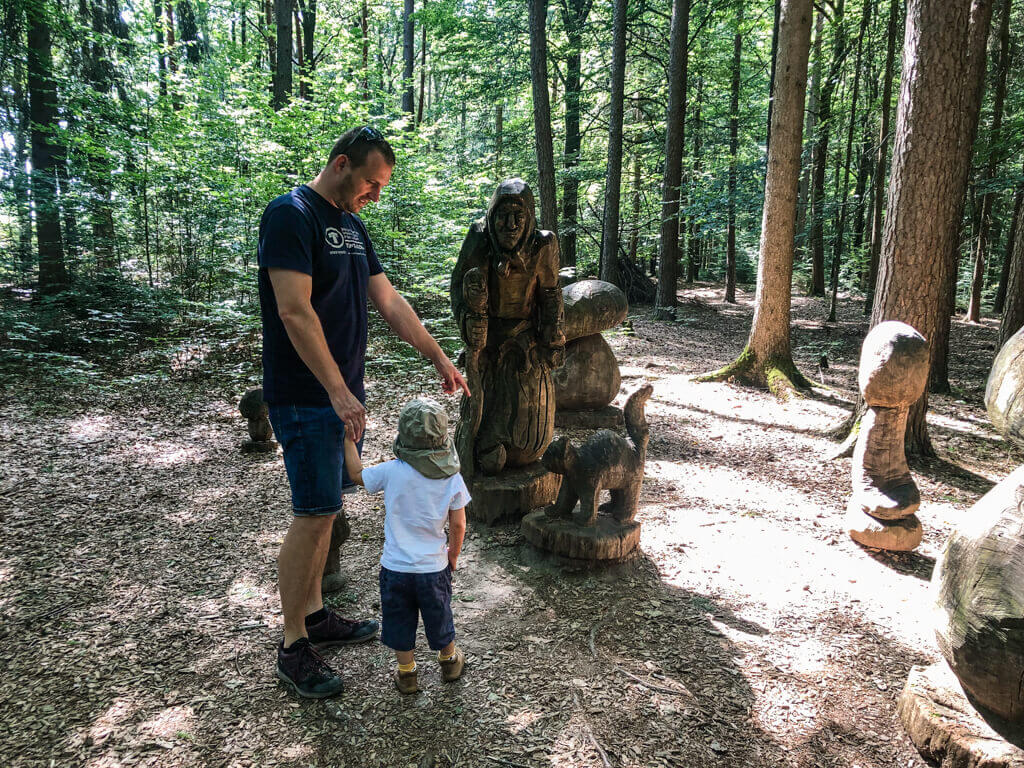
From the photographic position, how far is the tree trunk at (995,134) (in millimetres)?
8089

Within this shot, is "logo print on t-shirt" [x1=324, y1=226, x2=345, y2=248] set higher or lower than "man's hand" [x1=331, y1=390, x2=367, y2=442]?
higher

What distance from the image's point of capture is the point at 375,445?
18.6 ft

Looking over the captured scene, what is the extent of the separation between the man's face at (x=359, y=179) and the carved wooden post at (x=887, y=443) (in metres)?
2.96

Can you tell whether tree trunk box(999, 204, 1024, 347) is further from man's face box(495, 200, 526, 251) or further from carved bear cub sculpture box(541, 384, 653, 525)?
man's face box(495, 200, 526, 251)

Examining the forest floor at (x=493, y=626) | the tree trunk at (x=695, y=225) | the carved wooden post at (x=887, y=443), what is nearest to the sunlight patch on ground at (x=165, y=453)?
the forest floor at (x=493, y=626)

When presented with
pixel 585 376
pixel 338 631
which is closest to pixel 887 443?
pixel 585 376

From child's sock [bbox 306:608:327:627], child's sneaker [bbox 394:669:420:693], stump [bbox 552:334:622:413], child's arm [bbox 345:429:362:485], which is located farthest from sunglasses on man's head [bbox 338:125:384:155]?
stump [bbox 552:334:622:413]

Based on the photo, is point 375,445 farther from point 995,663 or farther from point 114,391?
point 995,663

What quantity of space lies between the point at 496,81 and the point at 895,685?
15561mm

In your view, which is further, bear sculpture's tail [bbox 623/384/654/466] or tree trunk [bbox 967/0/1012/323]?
tree trunk [bbox 967/0/1012/323]

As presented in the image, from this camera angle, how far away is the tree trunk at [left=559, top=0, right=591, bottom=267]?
15078 mm

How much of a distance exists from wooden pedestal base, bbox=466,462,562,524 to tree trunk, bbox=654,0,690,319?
8590 millimetres

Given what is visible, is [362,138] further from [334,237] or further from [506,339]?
[506,339]

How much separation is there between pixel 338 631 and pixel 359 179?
82.2 inches
